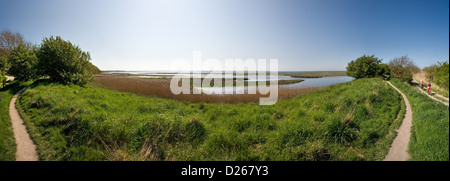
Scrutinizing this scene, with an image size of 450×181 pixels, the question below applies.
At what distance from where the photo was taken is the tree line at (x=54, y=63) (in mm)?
12102

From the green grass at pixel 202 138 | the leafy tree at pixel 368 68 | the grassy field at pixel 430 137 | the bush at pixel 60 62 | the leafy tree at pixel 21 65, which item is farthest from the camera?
the leafy tree at pixel 368 68

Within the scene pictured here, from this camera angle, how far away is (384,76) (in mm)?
20766

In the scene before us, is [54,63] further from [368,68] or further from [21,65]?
[368,68]

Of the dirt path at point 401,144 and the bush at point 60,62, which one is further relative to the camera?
the bush at point 60,62

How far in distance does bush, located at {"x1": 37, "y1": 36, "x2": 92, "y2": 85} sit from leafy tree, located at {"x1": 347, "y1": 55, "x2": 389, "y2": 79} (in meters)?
38.8

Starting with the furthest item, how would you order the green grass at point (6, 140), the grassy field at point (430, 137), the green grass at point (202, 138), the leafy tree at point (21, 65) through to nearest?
1. the leafy tree at point (21, 65)
2. the green grass at point (202, 138)
3. the green grass at point (6, 140)
4. the grassy field at point (430, 137)

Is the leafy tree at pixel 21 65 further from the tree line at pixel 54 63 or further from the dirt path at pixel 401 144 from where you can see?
the dirt path at pixel 401 144

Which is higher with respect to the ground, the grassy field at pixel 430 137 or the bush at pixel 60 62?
the bush at pixel 60 62

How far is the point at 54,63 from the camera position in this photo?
1220cm

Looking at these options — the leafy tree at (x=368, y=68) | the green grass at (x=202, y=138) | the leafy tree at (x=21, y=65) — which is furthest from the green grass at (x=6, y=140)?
the leafy tree at (x=368, y=68)

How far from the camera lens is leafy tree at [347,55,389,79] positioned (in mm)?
21298

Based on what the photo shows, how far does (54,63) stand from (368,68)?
40.8 m

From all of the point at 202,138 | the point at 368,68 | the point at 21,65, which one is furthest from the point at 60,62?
the point at 368,68
